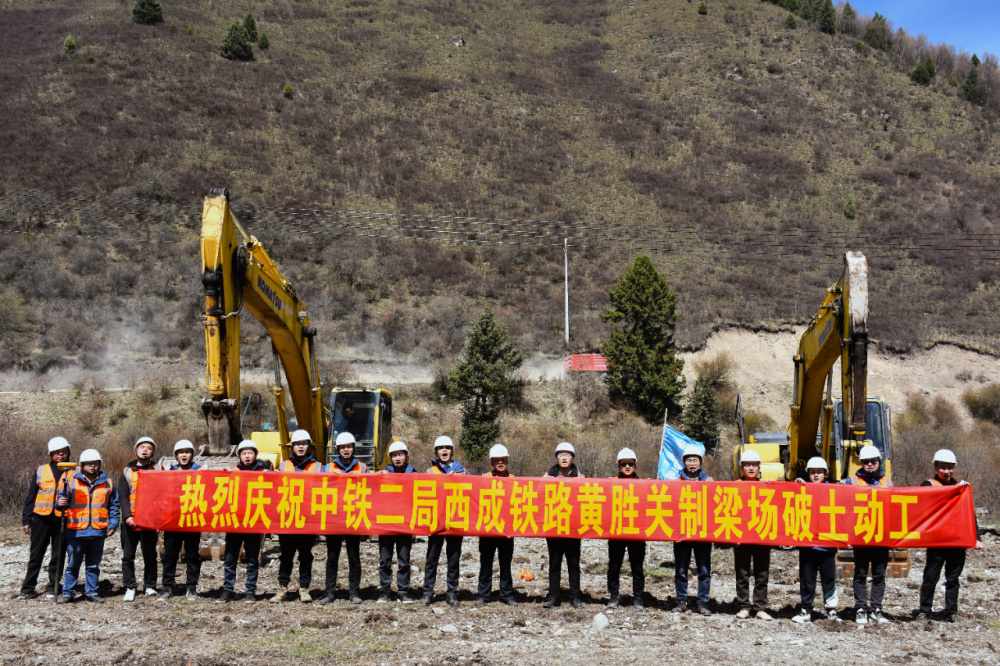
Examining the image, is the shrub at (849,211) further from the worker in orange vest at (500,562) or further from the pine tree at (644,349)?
the worker in orange vest at (500,562)

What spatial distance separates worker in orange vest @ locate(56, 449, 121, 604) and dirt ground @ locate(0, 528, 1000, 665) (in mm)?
399

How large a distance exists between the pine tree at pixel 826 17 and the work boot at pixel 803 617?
302 feet

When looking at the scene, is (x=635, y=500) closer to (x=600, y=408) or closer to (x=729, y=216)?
(x=600, y=408)

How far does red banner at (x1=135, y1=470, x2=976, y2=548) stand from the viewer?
10.4 m

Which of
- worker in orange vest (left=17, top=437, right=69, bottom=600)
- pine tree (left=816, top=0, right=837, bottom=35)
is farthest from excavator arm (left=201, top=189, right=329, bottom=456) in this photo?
pine tree (left=816, top=0, right=837, bottom=35)

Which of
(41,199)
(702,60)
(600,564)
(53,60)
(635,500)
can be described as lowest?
(600,564)

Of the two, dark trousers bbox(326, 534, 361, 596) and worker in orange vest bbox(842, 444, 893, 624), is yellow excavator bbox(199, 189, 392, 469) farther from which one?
worker in orange vest bbox(842, 444, 893, 624)

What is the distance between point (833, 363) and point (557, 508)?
5779 millimetres

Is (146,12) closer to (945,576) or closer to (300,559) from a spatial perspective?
(300,559)

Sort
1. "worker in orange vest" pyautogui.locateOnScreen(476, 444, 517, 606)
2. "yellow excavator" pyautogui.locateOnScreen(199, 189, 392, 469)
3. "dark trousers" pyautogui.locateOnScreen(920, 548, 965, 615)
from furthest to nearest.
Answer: "yellow excavator" pyautogui.locateOnScreen(199, 189, 392, 469)
"worker in orange vest" pyautogui.locateOnScreen(476, 444, 517, 606)
"dark trousers" pyautogui.locateOnScreen(920, 548, 965, 615)

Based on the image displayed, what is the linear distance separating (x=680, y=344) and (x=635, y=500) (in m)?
31.3

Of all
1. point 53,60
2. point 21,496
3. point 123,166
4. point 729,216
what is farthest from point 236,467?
point 53,60

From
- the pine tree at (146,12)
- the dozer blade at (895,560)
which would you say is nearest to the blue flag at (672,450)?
the dozer blade at (895,560)

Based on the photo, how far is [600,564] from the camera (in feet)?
48.7
